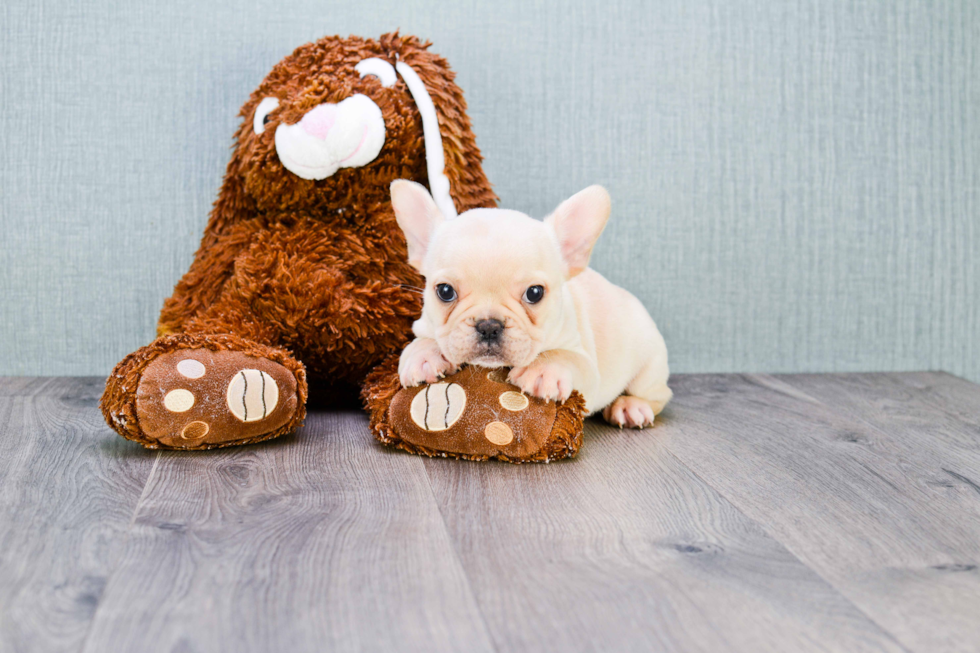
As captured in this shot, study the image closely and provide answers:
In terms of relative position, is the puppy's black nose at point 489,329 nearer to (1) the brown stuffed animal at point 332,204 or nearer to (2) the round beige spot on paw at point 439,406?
(2) the round beige spot on paw at point 439,406

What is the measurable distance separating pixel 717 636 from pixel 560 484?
405 mm

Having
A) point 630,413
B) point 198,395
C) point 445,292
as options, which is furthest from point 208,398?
point 630,413

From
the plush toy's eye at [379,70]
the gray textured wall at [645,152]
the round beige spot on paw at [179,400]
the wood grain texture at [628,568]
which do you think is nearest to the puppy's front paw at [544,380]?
the wood grain texture at [628,568]

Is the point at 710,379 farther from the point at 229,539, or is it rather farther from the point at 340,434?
the point at 229,539

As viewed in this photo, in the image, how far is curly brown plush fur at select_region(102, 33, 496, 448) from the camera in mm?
1347

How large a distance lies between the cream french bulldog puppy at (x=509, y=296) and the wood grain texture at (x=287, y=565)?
0.19 meters

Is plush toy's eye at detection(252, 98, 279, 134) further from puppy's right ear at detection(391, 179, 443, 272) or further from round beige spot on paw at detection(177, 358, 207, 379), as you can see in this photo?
round beige spot on paw at detection(177, 358, 207, 379)

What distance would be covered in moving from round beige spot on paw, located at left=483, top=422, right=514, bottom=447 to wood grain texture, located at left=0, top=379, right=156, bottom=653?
453 millimetres

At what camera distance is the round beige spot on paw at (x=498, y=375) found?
3.82ft

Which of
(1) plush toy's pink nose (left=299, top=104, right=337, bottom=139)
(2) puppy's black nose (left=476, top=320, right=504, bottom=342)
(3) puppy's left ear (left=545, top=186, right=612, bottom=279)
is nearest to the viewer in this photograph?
(2) puppy's black nose (left=476, top=320, right=504, bottom=342)

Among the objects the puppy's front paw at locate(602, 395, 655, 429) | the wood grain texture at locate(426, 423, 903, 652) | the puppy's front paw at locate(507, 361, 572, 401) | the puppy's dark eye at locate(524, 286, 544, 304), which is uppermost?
the puppy's dark eye at locate(524, 286, 544, 304)

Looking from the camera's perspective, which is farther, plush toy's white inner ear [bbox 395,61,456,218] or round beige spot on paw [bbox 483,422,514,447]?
plush toy's white inner ear [bbox 395,61,456,218]

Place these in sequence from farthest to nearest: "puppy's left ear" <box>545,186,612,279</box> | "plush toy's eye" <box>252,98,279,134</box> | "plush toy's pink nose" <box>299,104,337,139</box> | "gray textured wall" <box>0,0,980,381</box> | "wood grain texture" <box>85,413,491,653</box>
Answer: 1. "gray textured wall" <box>0,0,980,381</box>
2. "plush toy's eye" <box>252,98,279,134</box>
3. "plush toy's pink nose" <box>299,104,337,139</box>
4. "puppy's left ear" <box>545,186,612,279</box>
5. "wood grain texture" <box>85,413,491,653</box>

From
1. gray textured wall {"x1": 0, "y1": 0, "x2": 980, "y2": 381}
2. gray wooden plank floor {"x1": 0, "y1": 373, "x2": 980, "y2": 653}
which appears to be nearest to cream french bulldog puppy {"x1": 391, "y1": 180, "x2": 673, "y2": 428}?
gray wooden plank floor {"x1": 0, "y1": 373, "x2": 980, "y2": 653}
